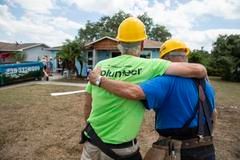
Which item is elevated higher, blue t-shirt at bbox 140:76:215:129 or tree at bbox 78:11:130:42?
tree at bbox 78:11:130:42

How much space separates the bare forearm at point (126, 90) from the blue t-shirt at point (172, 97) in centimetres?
4

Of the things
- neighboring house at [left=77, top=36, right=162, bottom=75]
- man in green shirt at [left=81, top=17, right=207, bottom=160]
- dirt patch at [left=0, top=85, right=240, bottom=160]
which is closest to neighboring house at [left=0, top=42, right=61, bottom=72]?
neighboring house at [left=77, top=36, right=162, bottom=75]

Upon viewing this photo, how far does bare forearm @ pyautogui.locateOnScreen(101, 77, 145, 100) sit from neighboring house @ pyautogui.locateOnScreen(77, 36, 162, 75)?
66.4 feet

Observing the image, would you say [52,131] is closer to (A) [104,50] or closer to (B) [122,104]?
(B) [122,104]

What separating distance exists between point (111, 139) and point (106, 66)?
488mm

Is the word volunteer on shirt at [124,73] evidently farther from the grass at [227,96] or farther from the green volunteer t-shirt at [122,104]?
the grass at [227,96]

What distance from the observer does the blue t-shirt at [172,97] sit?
189cm

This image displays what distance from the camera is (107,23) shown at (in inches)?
2019

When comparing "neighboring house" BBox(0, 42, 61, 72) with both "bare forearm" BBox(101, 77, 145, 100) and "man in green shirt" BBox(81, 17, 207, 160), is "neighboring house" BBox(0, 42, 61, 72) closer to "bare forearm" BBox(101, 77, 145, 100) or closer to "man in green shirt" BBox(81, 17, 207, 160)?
"man in green shirt" BBox(81, 17, 207, 160)

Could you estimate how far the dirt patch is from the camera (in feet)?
→ 16.3

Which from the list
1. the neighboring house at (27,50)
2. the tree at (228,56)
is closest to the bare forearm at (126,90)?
the tree at (228,56)

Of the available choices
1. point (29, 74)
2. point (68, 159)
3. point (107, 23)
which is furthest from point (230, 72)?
point (107, 23)

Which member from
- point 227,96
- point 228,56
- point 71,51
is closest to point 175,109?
point 227,96

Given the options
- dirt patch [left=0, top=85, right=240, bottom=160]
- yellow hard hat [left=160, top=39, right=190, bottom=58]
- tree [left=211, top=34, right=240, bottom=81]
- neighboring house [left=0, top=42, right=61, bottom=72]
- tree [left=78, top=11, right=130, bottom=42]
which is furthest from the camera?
tree [left=78, top=11, right=130, bottom=42]
